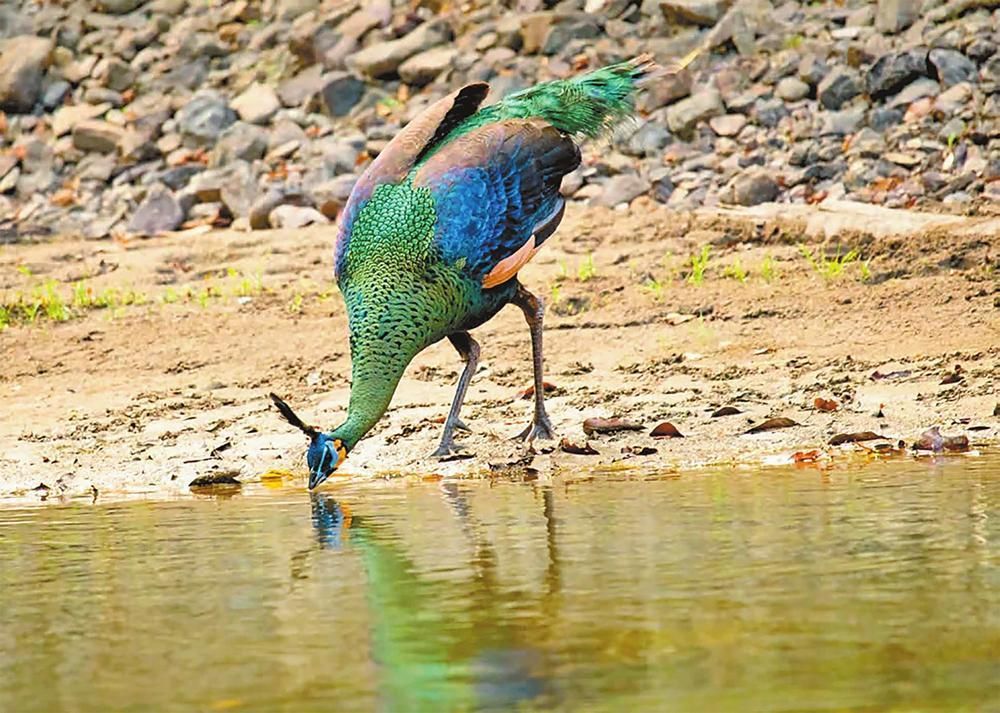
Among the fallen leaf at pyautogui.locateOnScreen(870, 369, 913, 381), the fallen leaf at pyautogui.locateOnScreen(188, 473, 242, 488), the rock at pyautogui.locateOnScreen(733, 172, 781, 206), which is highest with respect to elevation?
the rock at pyautogui.locateOnScreen(733, 172, 781, 206)

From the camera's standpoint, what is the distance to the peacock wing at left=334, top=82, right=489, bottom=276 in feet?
24.6

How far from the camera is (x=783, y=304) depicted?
9.51m

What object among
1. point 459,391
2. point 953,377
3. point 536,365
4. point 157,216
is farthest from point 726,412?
point 157,216

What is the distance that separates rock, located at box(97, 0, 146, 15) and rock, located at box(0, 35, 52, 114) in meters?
0.97

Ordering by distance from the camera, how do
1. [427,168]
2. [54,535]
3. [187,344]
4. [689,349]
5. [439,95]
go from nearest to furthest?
[54,535] < [427,168] < [689,349] < [187,344] < [439,95]

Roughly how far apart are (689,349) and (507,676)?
218 inches

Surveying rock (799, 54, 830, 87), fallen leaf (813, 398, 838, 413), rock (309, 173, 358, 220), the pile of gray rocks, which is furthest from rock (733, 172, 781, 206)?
fallen leaf (813, 398, 838, 413)

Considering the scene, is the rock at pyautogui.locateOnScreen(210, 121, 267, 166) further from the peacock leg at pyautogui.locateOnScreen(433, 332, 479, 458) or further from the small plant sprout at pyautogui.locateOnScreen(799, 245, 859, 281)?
the peacock leg at pyautogui.locateOnScreen(433, 332, 479, 458)

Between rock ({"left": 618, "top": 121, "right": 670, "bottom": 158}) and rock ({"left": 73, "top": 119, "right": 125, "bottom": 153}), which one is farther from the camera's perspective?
rock ({"left": 73, "top": 119, "right": 125, "bottom": 153})

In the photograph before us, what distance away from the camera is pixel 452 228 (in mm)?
7340

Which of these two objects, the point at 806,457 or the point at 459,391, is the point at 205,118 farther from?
the point at 806,457

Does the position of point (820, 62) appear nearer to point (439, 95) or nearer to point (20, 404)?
point (439, 95)

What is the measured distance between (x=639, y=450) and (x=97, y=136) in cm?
929

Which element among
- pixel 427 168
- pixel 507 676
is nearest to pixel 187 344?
pixel 427 168
